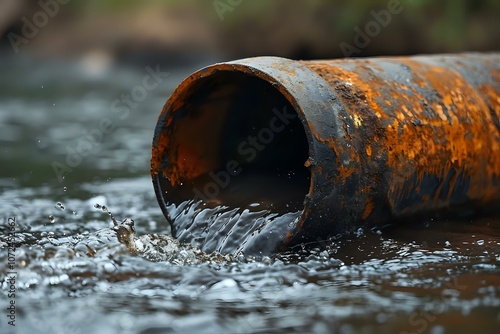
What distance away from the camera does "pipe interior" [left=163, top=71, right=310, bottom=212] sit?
3818mm

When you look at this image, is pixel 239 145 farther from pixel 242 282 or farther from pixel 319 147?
pixel 242 282

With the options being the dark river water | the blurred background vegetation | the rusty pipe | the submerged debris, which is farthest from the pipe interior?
the blurred background vegetation

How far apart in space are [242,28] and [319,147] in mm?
12378

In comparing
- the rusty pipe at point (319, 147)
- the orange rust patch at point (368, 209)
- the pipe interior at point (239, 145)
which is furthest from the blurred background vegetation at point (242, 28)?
the orange rust patch at point (368, 209)

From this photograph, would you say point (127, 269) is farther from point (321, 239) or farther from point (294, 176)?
point (294, 176)

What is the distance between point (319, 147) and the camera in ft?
10.6

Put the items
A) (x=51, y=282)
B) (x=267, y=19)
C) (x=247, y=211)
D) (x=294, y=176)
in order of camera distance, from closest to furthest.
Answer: (x=51, y=282)
(x=247, y=211)
(x=294, y=176)
(x=267, y=19)

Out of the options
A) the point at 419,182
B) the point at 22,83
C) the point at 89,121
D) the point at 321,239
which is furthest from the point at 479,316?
the point at 22,83

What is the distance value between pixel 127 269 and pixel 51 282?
12.1 inches

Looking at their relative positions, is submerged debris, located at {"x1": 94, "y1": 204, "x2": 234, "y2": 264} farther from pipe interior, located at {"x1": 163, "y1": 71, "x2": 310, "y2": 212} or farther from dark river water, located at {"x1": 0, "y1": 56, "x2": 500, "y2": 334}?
pipe interior, located at {"x1": 163, "y1": 71, "x2": 310, "y2": 212}

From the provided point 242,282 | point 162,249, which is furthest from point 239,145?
point 242,282

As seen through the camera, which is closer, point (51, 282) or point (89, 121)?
point (51, 282)

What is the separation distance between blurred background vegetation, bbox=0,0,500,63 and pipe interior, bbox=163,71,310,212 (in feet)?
29.1

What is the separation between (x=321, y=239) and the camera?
11.1ft
